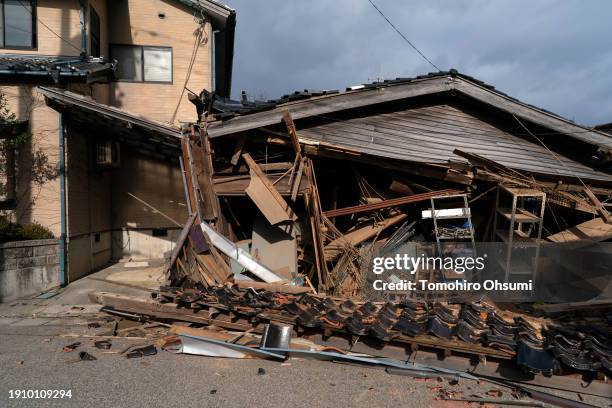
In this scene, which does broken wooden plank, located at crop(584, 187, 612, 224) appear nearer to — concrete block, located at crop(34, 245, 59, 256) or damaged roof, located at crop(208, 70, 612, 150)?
damaged roof, located at crop(208, 70, 612, 150)

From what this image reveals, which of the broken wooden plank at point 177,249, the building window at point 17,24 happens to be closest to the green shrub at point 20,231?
the broken wooden plank at point 177,249

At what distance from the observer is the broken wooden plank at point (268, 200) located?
688 cm

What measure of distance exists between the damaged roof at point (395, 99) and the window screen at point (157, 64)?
19.6 feet

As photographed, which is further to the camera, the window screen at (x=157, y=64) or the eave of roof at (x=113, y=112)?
the window screen at (x=157, y=64)

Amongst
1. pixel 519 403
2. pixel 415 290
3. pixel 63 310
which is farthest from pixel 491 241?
pixel 63 310

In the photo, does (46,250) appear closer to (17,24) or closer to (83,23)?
(83,23)

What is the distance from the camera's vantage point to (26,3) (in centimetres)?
998

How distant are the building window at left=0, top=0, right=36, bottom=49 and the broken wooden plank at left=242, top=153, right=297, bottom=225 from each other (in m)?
7.64

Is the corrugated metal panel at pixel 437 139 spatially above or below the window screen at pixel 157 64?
below

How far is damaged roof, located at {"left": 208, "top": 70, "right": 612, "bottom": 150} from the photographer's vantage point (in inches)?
273

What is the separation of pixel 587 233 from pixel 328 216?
13.8ft

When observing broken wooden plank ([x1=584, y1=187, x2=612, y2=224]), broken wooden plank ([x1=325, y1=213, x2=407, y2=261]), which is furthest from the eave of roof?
broken wooden plank ([x1=584, y1=187, x2=612, y2=224])

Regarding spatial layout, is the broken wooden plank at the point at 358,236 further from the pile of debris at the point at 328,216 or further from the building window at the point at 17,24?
the building window at the point at 17,24

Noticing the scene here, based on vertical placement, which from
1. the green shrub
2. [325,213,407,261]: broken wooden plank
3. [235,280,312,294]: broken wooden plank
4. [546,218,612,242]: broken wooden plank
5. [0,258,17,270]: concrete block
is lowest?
[0,258,17,270]: concrete block
